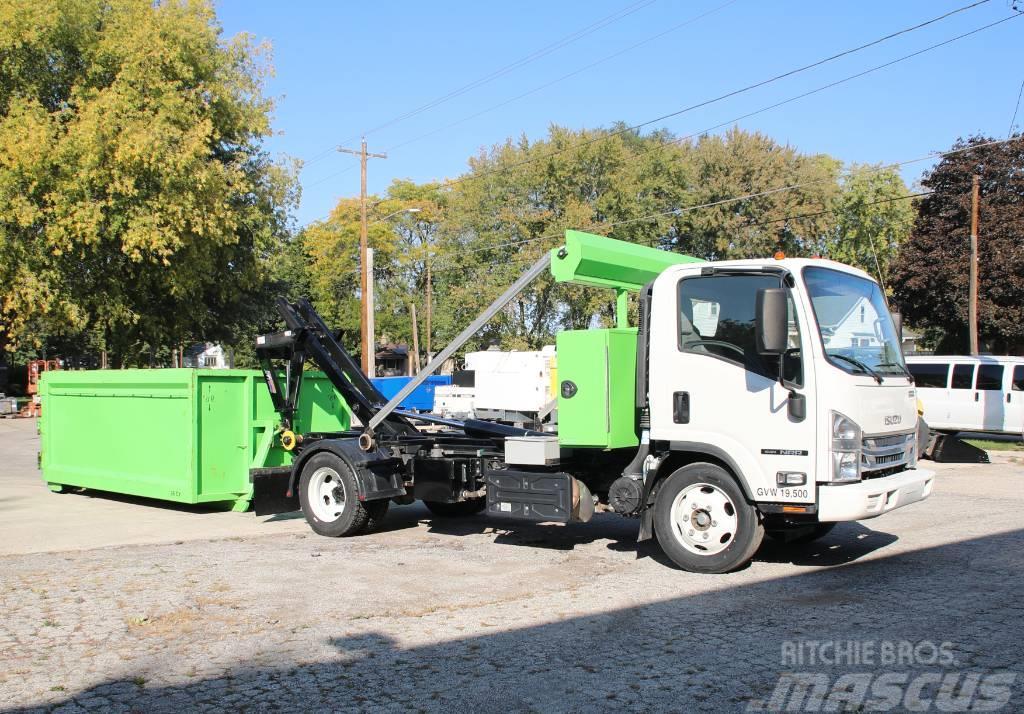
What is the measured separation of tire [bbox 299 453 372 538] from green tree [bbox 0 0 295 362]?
14.4 metres

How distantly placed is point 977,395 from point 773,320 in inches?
578

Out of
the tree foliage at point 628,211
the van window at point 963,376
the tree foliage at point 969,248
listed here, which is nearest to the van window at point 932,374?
the van window at point 963,376

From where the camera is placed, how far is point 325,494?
391 inches

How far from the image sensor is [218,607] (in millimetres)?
6707

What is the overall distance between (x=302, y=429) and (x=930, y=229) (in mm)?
37058

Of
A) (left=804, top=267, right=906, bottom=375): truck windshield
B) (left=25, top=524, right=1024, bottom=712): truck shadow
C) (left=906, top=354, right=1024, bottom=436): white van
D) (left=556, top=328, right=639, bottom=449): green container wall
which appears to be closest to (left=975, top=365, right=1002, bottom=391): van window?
(left=906, top=354, right=1024, bottom=436): white van

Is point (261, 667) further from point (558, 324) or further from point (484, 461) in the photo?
point (558, 324)

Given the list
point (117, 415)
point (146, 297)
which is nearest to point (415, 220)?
point (146, 297)

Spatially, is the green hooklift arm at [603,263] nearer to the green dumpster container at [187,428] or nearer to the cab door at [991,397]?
the green dumpster container at [187,428]

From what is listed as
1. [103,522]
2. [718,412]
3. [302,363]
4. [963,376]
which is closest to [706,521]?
[718,412]

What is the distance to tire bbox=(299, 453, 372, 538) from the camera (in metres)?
9.55

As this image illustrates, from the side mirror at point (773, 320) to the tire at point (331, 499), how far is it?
180 inches

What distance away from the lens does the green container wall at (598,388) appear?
26.2 feet

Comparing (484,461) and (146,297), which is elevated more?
(146,297)
